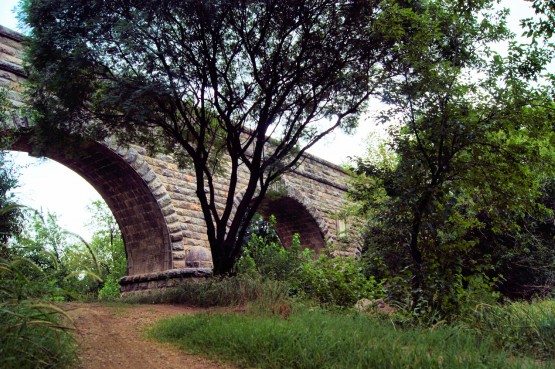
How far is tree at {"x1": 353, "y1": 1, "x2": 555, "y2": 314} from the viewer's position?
20.0 ft

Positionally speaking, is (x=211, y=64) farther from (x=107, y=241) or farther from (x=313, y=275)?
(x=107, y=241)

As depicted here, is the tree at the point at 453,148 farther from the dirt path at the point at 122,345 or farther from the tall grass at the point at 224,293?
the dirt path at the point at 122,345

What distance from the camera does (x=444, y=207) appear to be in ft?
20.2

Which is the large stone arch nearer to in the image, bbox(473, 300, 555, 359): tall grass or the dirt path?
the dirt path

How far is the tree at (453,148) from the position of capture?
6109mm

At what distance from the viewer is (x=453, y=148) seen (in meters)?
6.41

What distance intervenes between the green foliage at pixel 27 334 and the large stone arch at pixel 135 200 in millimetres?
5556

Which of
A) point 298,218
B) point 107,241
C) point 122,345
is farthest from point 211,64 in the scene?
point 107,241

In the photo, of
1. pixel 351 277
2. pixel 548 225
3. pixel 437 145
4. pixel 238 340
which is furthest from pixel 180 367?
pixel 548 225

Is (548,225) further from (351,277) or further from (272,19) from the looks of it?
(272,19)

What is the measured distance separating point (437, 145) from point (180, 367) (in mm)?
4453

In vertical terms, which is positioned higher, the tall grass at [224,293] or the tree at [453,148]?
the tree at [453,148]

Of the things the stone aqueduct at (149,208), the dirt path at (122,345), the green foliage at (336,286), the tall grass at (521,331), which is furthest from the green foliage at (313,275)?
the dirt path at (122,345)

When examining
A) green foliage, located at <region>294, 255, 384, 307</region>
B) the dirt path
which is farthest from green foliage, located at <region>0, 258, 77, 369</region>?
green foliage, located at <region>294, 255, 384, 307</region>
